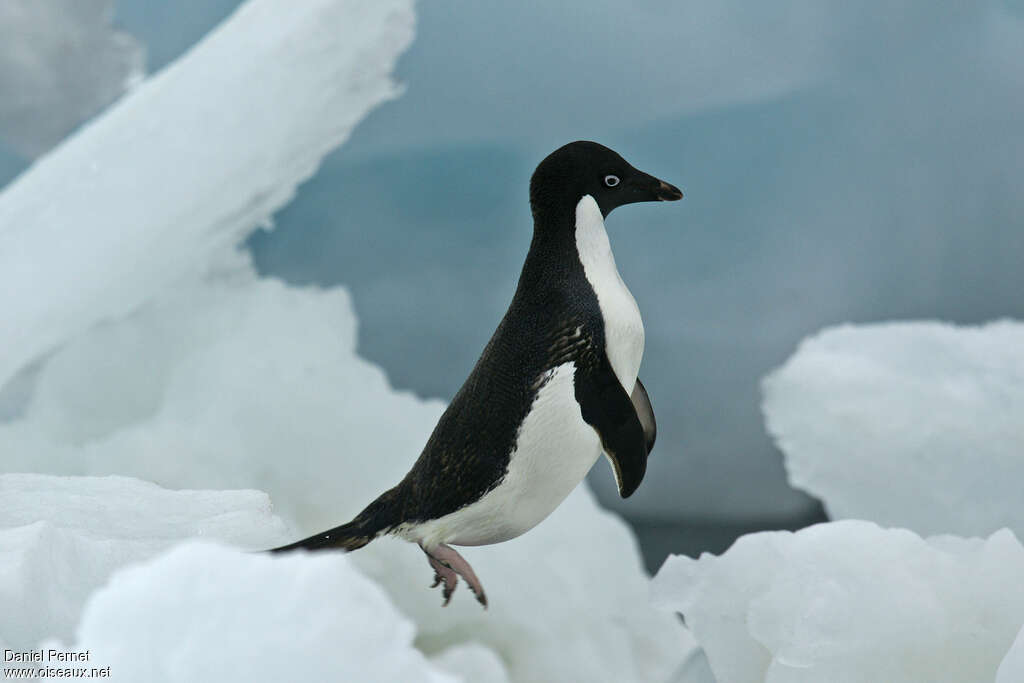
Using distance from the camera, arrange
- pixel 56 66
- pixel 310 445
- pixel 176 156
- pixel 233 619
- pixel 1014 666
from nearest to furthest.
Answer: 1. pixel 233 619
2. pixel 1014 666
3. pixel 176 156
4. pixel 310 445
5. pixel 56 66

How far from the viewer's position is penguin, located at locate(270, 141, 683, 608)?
0.52 meters

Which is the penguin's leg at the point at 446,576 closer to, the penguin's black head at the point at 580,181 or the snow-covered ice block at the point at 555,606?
the penguin's black head at the point at 580,181

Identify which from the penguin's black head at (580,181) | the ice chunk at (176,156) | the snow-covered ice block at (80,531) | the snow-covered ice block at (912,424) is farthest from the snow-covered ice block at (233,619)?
the snow-covered ice block at (912,424)

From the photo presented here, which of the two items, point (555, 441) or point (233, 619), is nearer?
point (233, 619)

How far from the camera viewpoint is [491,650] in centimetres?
109

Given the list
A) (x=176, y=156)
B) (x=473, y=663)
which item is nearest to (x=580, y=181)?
(x=176, y=156)

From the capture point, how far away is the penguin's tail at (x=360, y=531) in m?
0.53

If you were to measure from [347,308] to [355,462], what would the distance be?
0.75ft

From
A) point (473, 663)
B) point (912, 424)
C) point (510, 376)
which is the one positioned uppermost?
point (510, 376)

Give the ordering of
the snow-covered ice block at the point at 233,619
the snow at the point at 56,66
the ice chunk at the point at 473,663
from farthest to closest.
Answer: the snow at the point at 56,66 < the ice chunk at the point at 473,663 < the snow-covered ice block at the point at 233,619

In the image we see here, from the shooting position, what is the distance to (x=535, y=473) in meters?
0.52

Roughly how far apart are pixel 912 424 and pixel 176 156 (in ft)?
2.88

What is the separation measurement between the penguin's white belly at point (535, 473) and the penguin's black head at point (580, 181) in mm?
97

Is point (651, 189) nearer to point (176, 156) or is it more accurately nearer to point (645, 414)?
point (645, 414)
